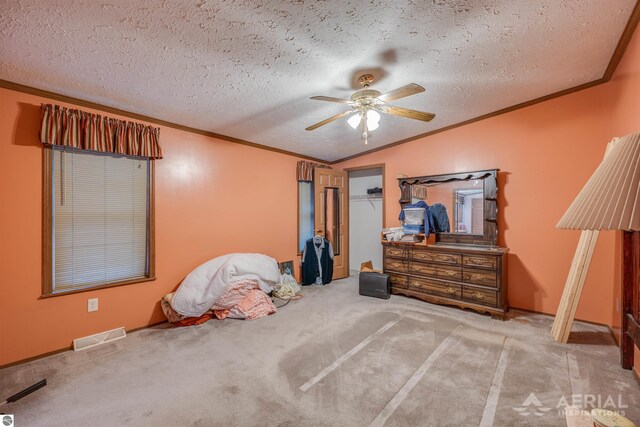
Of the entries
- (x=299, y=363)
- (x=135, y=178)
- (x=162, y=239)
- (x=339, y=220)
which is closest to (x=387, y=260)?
(x=339, y=220)

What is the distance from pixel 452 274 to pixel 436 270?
21 centimetres

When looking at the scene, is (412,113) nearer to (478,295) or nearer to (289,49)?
(289,49)

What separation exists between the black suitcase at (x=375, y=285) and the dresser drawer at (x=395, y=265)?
16cm

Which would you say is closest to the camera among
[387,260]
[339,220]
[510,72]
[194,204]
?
[510,72]

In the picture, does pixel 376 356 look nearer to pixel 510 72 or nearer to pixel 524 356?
pixel 524 356

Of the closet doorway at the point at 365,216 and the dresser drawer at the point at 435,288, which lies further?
the closet doorway at the point at 365,216

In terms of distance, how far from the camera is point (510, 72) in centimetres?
258

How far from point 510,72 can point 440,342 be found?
269 cm

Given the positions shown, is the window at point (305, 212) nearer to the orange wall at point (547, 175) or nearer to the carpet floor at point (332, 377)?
the carpet floor at point (332, 377)

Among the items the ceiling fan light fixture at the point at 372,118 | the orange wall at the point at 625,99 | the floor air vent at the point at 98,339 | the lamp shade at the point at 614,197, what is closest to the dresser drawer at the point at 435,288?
the orange wall at the point at 625,99

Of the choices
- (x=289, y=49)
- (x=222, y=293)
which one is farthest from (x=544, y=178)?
(x=222, y=293)

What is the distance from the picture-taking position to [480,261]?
3.33 m

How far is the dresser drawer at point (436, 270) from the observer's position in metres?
3.53

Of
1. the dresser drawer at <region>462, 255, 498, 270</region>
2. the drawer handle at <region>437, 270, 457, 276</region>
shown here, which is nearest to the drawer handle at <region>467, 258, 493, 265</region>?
the dresser drawer at <region>462, 255, 498, 270</region>
